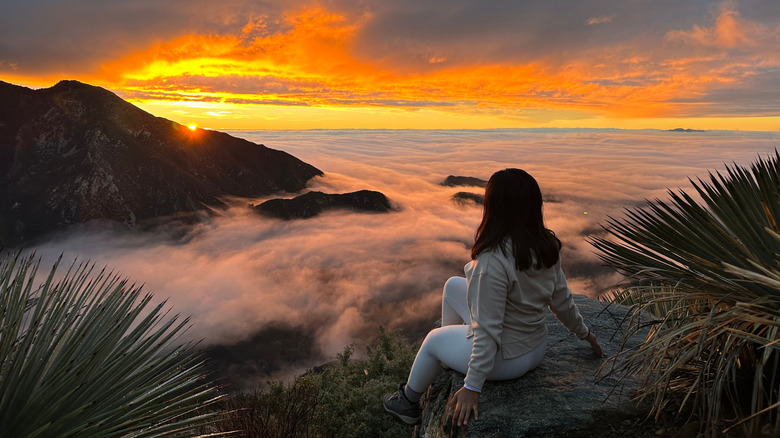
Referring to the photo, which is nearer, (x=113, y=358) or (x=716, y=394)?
(x=716, y=394)

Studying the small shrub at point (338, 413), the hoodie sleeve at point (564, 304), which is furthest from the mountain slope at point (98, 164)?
the hoodie sleeve at point (564, 304)

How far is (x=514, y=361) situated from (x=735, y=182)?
4.65 feet

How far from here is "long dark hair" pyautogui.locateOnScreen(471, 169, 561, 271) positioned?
1938 millimetres

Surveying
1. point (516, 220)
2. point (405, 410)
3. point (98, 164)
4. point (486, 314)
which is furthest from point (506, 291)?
point (98, 164)

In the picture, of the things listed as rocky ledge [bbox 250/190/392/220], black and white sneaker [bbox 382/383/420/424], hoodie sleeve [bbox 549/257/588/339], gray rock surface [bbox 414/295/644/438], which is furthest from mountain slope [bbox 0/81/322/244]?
hoodie sleeve [bbox 549/257/588/339]

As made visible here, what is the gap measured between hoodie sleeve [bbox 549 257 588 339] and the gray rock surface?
18cm

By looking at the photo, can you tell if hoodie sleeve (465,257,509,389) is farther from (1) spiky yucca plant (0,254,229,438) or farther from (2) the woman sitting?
(1) spiky yucca plant (0,254,229,438)

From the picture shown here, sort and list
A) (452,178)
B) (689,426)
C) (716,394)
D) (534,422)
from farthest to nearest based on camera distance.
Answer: (452,178) → (534,422) → (689,426) → (716,394)

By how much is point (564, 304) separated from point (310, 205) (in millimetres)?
128111

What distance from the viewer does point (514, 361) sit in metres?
2.16

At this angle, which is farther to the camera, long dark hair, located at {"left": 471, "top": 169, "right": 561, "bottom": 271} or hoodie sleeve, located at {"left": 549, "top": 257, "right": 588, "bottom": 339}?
hoodie sleeve, located at {"left": 549, "top": 257, "right": 588, "bottom": 339}

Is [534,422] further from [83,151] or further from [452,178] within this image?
[452,178]

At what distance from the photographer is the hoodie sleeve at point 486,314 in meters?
1.91

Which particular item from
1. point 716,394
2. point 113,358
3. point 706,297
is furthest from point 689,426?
point 113,358
